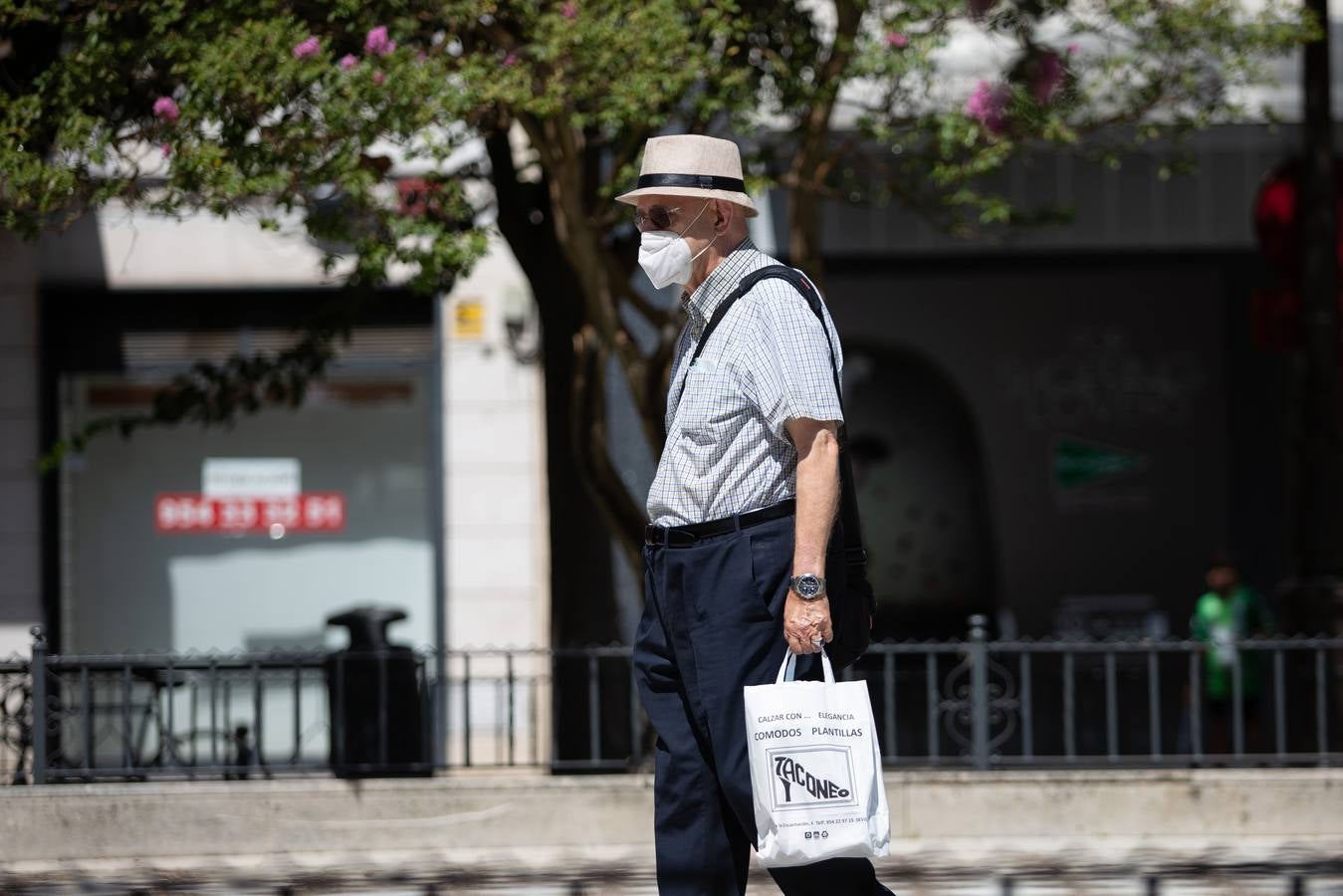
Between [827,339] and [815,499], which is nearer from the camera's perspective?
[815,499]

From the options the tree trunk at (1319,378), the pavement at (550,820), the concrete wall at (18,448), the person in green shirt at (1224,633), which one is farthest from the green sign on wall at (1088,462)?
→ the concrete wall at (18,448)

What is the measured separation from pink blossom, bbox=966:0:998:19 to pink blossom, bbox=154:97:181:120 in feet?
11.5

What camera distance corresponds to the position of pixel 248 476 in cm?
1297

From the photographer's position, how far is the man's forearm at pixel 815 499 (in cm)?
402

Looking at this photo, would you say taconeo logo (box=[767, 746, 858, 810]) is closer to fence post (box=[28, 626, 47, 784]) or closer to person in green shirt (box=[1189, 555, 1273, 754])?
fence post (box=[28, 626, 47, 784])

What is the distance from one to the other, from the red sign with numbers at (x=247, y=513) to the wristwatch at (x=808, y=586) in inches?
367

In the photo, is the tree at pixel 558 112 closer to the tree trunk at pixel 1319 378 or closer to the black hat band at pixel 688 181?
A: the tree trunk at pixel 1319 378

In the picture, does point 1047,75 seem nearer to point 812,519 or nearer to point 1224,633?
point 1224,633

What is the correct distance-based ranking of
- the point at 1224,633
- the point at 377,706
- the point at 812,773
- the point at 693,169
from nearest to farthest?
the point at 812,773
the point at 693,169
the point at 377,706
the point at 1224,633

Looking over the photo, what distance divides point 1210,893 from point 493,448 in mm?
6912

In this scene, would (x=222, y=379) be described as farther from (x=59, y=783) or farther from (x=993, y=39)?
(x=993, y=39)

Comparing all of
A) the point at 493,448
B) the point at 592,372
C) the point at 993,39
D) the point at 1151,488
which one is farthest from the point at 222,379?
the point at 1151,488

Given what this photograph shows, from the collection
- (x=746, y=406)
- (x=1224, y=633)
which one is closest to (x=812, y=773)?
(x=746, y=406)

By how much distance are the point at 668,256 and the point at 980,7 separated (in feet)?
15.7
